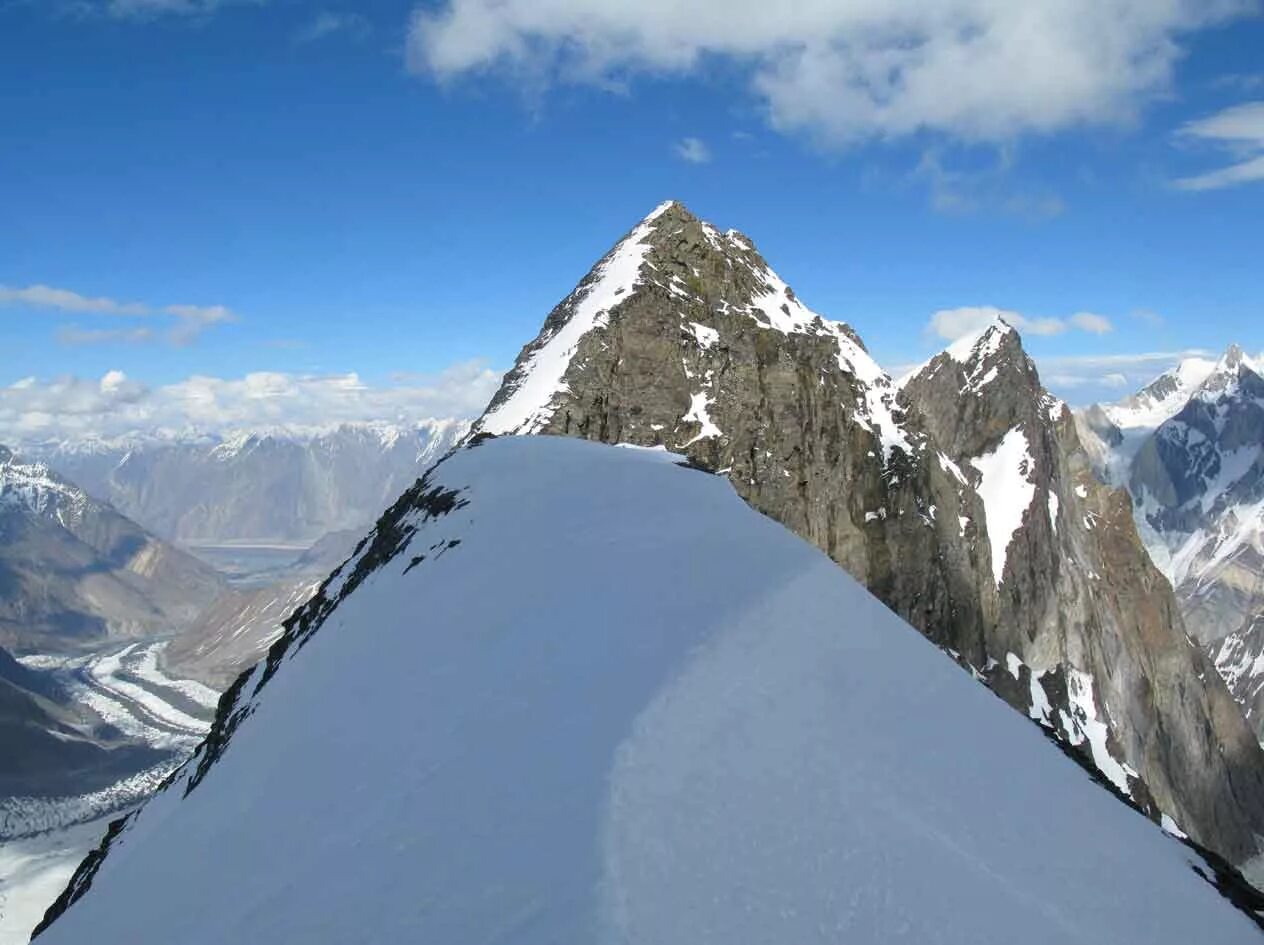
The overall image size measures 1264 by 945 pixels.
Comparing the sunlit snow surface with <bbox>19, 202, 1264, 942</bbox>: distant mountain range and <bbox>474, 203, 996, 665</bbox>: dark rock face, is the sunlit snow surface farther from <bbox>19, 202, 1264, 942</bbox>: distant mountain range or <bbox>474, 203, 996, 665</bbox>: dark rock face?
<bbox>19, 202, 1264, 942</bbox>: distant mountain range

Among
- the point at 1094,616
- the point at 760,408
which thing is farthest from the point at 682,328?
the point at 1094,616

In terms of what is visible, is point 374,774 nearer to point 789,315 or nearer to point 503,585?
point 503,585

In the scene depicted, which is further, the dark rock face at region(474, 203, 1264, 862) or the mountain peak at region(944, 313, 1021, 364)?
the mountain peak at region(944, 313, 1021, 364)

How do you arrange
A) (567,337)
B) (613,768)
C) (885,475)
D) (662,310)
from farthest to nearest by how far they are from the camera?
(885,475) → (662,310) → (567,337) → (613,768)

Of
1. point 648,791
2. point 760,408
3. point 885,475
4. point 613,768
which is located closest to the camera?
point 648,791

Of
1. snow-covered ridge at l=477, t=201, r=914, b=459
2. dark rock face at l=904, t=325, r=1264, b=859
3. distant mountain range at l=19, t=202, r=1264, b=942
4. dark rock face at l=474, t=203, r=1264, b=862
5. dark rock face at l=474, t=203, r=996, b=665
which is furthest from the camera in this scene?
dark rock face at l=904, t=325, r=1264, b=859

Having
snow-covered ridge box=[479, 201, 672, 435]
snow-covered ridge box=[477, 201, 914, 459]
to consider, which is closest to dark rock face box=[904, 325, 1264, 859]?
snow-covered ridge box=[477, 201, 914, 459]

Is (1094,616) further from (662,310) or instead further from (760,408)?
(662,310)

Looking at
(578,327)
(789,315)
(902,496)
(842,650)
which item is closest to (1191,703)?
(902,496)
